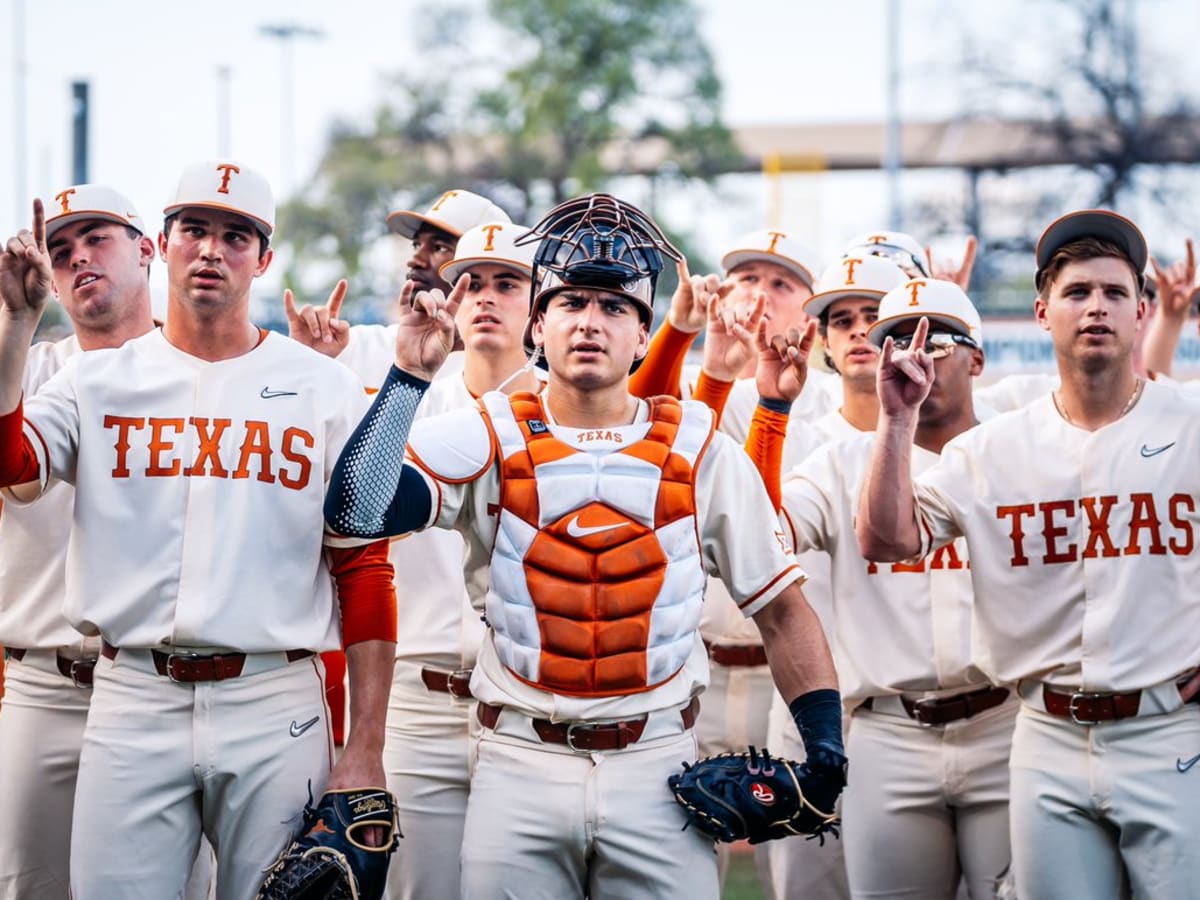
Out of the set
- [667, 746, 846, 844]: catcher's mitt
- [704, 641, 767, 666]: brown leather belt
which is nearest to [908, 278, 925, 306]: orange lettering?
[704, 641, 767, 666]: brown leather belt

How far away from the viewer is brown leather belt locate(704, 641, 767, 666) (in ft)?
20.0

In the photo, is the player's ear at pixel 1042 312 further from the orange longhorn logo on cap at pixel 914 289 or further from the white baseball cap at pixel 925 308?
the orange longhorn logo on cap at pixel 914 289

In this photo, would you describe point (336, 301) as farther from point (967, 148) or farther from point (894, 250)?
point (967, 148)

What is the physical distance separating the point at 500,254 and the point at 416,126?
3840cm

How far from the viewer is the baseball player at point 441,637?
5035 millimetres

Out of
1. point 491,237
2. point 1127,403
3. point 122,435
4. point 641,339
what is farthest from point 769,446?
point 122,435

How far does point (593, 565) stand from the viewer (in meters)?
3.85

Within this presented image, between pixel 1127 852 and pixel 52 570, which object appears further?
pixel 52 570

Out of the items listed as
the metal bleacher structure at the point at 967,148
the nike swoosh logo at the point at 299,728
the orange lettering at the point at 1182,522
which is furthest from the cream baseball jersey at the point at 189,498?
the metal bleacher structure at the point at 967,148

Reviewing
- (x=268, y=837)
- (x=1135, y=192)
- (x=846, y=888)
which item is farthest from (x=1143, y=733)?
(x=1135, y=192)

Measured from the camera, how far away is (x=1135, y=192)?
29.6 metres

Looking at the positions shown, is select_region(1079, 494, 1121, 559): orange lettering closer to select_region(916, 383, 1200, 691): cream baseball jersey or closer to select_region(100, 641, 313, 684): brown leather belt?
select_region(916, 383, 1200, 691): cream baseball jersey

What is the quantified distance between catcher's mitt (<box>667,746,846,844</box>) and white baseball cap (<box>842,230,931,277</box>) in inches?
107

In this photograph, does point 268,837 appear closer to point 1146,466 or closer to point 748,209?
point 1146,466
